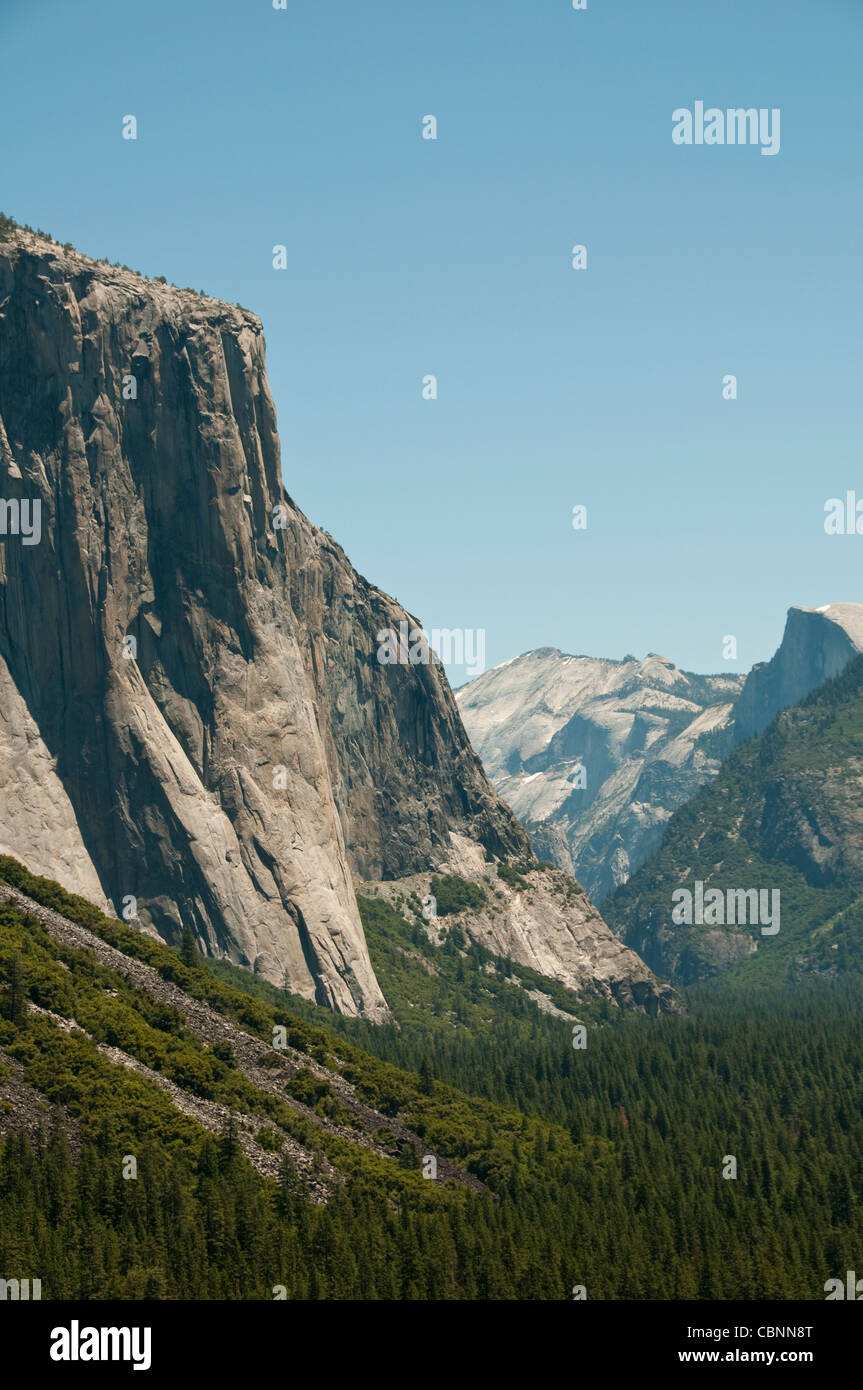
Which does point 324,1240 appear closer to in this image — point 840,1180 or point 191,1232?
point 191,1232

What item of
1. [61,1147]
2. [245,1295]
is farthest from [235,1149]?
[245,1295]

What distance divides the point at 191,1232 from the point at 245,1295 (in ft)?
31.6

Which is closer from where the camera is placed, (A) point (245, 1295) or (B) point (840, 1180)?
(A) point (245, 1295)

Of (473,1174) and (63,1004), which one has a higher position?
(63,1004)

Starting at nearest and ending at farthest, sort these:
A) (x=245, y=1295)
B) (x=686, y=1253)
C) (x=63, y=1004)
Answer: (x=245, y=1295) → (x=686, y=1253) → (x=63, y=1004)

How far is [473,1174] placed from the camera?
18688 centimetres

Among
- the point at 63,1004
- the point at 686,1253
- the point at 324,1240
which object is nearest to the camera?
the point at 324,1240
